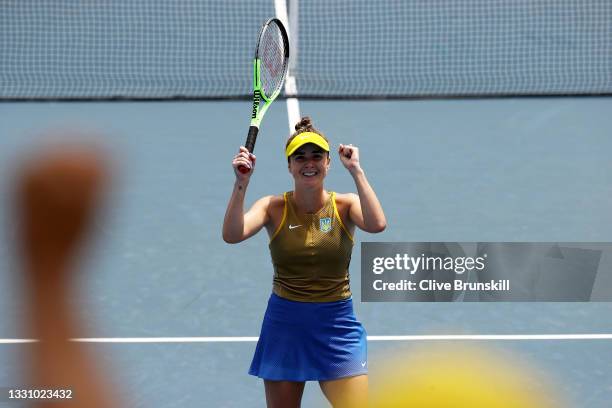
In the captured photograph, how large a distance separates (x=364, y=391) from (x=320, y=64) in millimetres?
11658

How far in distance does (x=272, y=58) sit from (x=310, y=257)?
2.08 m

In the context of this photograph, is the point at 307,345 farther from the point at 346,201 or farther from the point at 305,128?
the point at 305,128

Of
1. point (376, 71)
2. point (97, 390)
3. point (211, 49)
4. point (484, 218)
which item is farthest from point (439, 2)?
point (97, 390)

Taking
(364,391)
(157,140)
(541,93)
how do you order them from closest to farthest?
1. (364,391)
2. (157,140)
3. (541,93)

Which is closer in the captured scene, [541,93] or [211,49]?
[541,93]

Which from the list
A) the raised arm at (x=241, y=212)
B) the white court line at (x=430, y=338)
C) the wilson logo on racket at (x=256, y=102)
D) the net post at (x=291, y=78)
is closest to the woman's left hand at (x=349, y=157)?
the raised arm at (x=241, y=212)

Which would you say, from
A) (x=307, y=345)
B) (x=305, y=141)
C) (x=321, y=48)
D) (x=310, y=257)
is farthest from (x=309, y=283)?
(x=321, y=48)

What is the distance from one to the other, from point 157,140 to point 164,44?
4.00 meters

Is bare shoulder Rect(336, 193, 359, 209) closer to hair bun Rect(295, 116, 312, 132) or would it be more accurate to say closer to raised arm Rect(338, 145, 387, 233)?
raised arm Rect(338, 145, 387, 233)

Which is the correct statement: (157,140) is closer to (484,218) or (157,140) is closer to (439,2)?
(484,218)

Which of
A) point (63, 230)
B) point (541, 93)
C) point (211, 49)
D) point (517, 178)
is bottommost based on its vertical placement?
point (63, 230)

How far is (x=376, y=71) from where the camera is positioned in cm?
1619

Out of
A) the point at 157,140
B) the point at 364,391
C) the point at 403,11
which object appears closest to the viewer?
the point at 364,391

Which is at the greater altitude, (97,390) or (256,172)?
(256,172)
